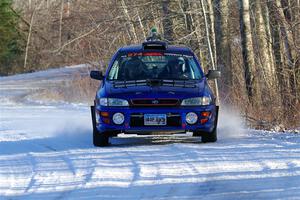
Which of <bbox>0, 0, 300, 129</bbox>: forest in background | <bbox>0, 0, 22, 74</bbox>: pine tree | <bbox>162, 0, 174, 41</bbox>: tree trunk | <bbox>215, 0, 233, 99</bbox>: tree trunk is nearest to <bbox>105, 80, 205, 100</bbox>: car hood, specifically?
<bbox>0, 0, 300, 129</bbox>: forest in background

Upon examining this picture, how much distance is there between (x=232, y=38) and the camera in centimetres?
2488

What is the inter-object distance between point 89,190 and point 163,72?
5040 mm

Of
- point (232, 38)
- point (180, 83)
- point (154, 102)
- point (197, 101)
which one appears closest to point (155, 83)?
point (180, 83)

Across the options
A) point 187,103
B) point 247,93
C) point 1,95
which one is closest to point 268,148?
point 187,103

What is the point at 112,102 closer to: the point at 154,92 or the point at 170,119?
the point at 154,92

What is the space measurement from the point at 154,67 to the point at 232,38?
40.1 ft

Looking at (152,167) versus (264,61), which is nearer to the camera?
(152,167)

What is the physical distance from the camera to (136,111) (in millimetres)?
11609

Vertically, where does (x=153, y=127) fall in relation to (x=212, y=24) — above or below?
below

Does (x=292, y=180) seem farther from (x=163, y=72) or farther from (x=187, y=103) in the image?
(x=163, y=72)

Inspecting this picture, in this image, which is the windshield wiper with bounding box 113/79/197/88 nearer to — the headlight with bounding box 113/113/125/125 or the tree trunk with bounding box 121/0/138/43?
the headlight with bounding box 113/113/125/125

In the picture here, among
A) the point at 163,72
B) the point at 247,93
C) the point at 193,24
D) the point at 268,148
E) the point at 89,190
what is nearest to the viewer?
the point at 89,190

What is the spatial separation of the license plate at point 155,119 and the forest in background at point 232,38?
4.23 meters

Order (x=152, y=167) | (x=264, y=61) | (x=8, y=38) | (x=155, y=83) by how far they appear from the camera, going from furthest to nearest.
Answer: (x=8, y=38)
(x=264, y=61)
(x=155, y=83)
(x=152, y=167)
